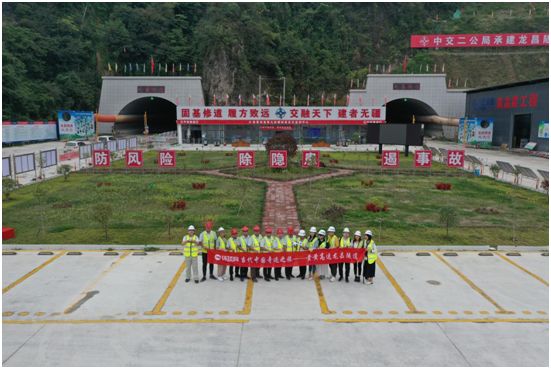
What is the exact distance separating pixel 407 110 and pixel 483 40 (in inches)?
676

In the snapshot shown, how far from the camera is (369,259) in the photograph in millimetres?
13688

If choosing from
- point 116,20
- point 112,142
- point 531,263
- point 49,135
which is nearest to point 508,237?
point 531,263

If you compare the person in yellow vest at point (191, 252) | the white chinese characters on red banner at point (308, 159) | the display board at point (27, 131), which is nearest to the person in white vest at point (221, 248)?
the person in yellow vest at point (191, 252)

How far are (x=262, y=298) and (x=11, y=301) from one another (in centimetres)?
705

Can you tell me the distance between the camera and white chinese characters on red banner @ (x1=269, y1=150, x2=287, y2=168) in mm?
33969

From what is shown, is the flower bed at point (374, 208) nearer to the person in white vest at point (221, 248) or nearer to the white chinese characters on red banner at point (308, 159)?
the person in white vest at point (221, 248)

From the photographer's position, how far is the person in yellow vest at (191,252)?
13930mm

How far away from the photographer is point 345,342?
407 inches

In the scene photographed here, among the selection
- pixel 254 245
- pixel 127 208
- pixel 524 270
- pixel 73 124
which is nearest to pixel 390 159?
pixel 127 208

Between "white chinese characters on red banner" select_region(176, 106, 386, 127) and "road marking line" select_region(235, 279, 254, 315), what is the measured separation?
161 ft

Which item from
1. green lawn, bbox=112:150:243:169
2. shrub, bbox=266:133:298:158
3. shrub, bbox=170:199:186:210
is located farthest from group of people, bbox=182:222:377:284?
green lawn, bbox=112:150:243:169

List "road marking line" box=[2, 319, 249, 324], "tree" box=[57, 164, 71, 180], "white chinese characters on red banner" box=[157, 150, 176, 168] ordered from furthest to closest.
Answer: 1. "white chinese characters on red banner" box=[157, 150, 176, 168]
2. "tree" box=[57, 164, 71, 180]
3. "road marking line" box=[2, 319, 249, 324]

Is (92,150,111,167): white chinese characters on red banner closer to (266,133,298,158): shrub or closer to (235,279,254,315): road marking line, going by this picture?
(266,133,298,158): shrub

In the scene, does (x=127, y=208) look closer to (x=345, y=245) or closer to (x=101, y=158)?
(x=101, y=158)
